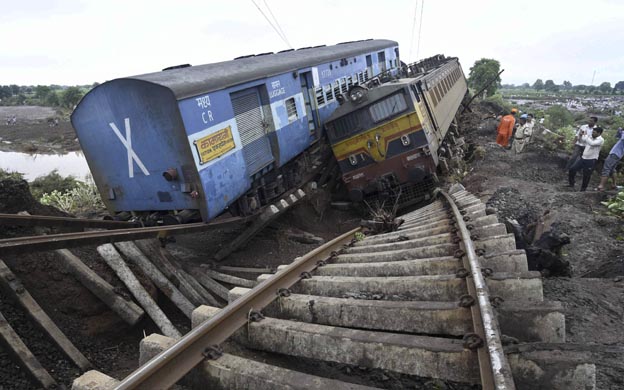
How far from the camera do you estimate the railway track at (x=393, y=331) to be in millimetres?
1955

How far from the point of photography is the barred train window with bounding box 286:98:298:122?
29.4ft

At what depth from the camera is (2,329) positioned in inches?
148

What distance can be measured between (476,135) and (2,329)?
679 inches

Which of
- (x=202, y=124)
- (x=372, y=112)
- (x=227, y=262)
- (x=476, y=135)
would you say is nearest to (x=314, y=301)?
(x=202, y=124)

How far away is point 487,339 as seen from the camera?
1.99m

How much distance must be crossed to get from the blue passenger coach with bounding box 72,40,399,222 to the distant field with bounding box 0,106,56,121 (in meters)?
49.7

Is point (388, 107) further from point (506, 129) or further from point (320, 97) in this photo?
point (506, 129)

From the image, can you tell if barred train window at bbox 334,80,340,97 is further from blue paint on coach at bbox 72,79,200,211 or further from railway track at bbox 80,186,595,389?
railway track at bbox 80,186,595,389

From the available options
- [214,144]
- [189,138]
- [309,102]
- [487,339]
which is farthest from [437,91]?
[487,339]

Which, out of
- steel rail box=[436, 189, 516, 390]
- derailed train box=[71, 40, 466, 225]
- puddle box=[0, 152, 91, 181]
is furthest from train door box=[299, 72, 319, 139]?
puddle box=[0, 152, 91, 181]

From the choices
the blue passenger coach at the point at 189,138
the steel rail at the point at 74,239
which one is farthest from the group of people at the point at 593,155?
the steel rail at the point at 74,239

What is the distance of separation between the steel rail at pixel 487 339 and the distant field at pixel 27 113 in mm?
55962

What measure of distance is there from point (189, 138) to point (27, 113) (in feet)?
198

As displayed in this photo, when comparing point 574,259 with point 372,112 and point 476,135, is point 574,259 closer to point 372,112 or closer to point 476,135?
point 372,112
